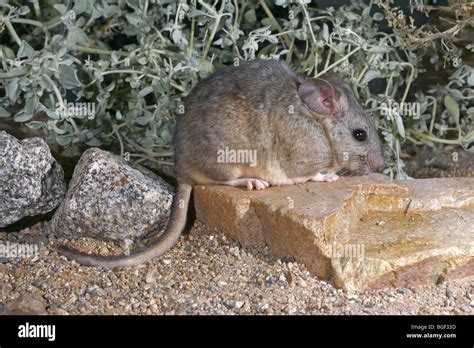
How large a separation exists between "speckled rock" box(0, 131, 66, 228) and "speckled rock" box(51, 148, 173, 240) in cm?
18

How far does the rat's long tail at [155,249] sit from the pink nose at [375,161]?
50.4 inches

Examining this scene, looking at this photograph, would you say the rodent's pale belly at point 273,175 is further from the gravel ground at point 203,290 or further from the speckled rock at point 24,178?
the speckled rock at point 24,178

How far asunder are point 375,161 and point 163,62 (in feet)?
6.26

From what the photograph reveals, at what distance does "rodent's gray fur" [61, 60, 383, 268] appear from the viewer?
18.3 feet

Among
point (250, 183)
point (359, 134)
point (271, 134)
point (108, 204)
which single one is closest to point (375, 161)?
point (359, 134)

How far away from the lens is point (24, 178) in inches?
214

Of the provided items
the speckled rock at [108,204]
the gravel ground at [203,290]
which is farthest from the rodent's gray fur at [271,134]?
the gravel ground at [203,290]

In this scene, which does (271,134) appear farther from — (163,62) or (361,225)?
(163,62)

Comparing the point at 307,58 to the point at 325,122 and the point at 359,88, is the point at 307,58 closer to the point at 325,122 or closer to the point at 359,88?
the point at 359,88

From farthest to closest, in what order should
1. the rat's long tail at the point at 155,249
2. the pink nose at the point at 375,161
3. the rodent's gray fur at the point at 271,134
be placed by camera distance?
1. the pink nose at the point at 375,161
2. the rodent's gray fur at the point at 271,134
3. the rat's long tail at the point at 155,249

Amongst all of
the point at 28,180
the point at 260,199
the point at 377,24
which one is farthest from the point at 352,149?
the point at 28,180

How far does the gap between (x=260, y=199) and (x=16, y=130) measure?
2444 millimetres

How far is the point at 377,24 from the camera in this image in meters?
6.89

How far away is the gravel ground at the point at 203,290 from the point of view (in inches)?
180
